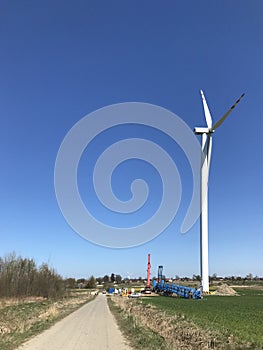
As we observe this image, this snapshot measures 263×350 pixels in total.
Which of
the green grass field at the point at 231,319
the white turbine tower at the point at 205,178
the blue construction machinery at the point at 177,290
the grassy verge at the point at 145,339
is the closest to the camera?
the grassy verge at the point at 145,339

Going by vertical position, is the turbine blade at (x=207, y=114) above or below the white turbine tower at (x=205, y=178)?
above

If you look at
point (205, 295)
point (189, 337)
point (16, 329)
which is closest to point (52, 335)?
point (16, 329)

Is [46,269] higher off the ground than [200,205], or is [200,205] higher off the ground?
[200,205]

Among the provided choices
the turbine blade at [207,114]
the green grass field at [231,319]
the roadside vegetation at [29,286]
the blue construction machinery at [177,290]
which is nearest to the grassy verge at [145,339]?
the green grass field at [231,319]

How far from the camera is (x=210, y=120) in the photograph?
216 feet

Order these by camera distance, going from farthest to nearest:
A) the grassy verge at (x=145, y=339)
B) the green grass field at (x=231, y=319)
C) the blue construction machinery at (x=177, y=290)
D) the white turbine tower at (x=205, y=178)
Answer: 1. the blue construction machinery at (x=177, y=290)
2. the white turbine tower at (x=205, y=178)
3. the green grass field at (x=231, y=319)
4. the grassy verge at (x=145, y=339)

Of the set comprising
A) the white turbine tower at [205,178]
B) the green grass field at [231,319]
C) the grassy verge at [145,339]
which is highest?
the white turbine tower at [205,178]

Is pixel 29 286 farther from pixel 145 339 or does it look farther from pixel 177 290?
pixel 145 339

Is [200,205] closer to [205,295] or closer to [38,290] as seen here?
[205,295]

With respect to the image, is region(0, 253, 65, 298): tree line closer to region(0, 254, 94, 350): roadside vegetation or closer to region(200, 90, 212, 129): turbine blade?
region(0, 254, 94, 350): roadside vegetation

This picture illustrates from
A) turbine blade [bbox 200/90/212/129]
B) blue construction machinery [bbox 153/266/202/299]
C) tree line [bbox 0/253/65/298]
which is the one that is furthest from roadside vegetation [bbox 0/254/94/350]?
turbine blade [bbox 200/90/212/129]

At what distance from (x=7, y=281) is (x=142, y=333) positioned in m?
55.7

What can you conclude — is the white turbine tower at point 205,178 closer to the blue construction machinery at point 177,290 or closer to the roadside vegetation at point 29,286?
the blue construction machinery at point 177,290

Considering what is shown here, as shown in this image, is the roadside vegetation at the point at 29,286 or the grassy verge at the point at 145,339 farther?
the roadside vegetation at the point at 29,286
